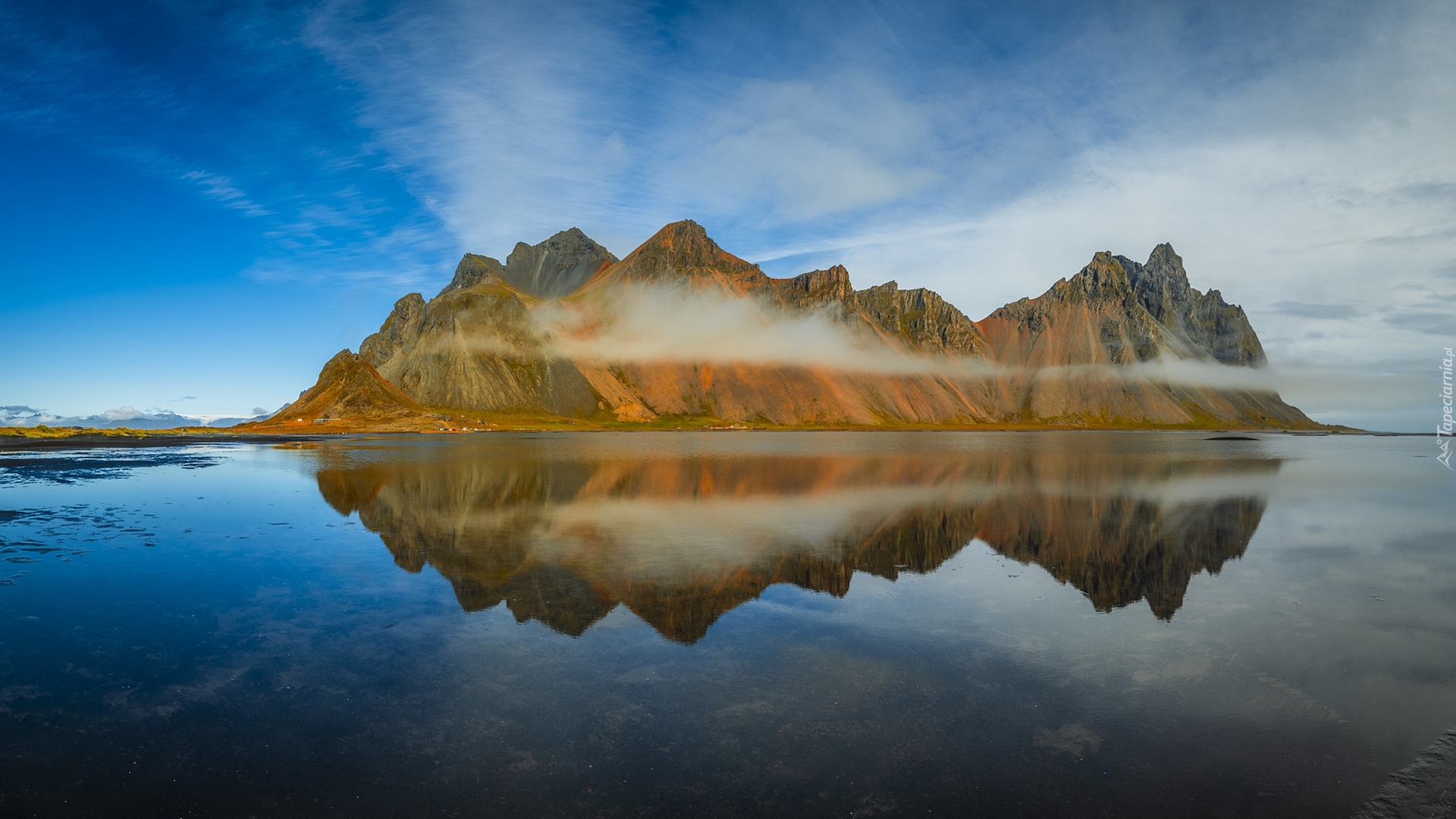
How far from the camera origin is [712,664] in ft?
45.4

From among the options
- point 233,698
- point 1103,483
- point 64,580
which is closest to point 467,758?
point 233,698

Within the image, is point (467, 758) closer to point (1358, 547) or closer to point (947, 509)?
point (947, 509)

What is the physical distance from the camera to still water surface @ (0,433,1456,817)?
9.26 m

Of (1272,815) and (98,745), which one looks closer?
(1272,815)

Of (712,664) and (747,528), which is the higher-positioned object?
(747,528)

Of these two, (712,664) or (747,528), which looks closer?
(712,664)

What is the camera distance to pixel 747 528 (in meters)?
30.0

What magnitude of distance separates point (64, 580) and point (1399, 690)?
1293 inches

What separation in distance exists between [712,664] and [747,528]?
16.2 meters

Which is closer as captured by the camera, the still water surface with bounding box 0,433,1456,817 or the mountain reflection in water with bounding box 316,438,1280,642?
the still water surface with bounding box 0,433,1456,817

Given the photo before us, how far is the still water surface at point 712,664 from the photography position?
9258 mm

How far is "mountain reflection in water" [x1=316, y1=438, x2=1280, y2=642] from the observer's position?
64.6 feet

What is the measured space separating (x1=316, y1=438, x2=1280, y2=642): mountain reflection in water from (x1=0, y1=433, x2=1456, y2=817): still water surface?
0.25 metres

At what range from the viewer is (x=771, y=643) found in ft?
49.7
